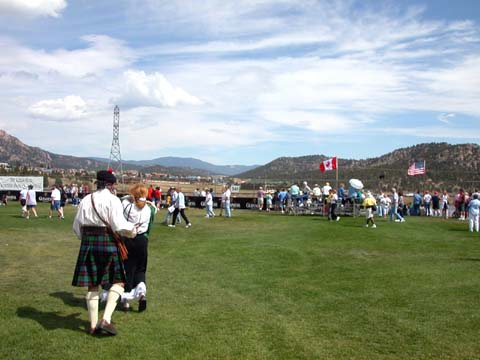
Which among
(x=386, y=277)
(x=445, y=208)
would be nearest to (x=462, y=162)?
(x=445, y=208)

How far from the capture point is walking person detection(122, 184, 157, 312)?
7.52m

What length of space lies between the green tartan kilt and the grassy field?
711 mm

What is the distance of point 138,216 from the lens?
755 cm

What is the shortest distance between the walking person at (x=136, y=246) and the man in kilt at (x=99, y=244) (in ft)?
3.44

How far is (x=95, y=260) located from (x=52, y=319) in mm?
1353

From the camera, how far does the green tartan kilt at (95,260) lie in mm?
6344

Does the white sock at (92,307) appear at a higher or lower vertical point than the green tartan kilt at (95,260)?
lower

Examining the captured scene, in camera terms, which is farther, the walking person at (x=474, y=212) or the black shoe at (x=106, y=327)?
the walking person at (x=474, y=212)

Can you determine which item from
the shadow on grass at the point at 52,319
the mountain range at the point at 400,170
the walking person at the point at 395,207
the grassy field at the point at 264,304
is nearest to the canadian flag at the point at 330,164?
the mountain range at the point at 400,170

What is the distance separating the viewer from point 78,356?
5.56 m

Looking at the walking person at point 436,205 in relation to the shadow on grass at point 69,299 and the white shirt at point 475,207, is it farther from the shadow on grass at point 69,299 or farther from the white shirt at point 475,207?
the shadow on grass at point 69,299

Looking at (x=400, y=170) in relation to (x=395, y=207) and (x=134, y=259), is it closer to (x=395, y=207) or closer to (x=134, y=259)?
(x=395, y=207)

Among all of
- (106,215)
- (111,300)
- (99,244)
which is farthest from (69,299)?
(106,215)

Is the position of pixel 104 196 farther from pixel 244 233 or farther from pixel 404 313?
pixel 244 233
